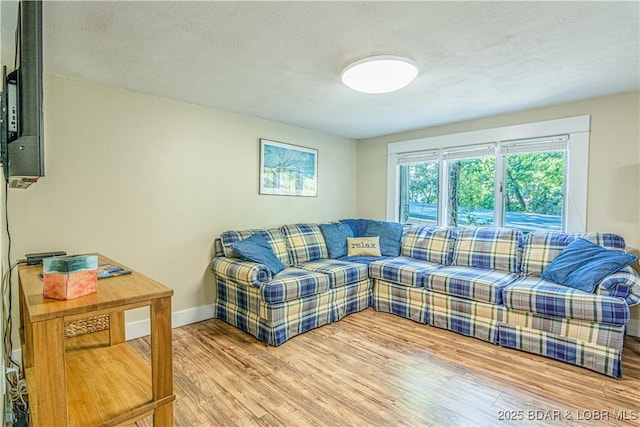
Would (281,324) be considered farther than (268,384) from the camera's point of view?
Yes

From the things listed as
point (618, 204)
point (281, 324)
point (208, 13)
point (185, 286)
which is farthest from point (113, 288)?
point (618, 204)

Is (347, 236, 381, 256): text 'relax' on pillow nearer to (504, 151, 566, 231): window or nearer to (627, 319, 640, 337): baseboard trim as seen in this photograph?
(504, 151, 566, 231): window

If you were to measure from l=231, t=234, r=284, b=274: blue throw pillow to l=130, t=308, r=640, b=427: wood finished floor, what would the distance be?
25.8 inches

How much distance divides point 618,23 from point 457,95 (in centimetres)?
118

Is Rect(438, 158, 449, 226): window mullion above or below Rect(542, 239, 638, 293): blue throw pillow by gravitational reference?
above

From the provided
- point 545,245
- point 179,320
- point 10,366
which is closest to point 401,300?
point 545,245

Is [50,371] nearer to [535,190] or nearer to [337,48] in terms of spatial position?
[337,48]

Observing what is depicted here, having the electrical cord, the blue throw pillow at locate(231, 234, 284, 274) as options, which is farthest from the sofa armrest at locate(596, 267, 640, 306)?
the electrical cord

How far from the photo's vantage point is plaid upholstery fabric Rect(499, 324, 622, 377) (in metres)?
2.14

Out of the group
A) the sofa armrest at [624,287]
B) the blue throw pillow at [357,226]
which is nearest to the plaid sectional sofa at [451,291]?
the sofa armrest at [624,287]

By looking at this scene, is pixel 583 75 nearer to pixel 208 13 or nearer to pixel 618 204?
pixel 618 204

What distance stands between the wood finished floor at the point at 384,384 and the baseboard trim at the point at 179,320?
0.13 meters

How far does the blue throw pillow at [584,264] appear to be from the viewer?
7.57 feet

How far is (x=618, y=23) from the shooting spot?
167 cm
